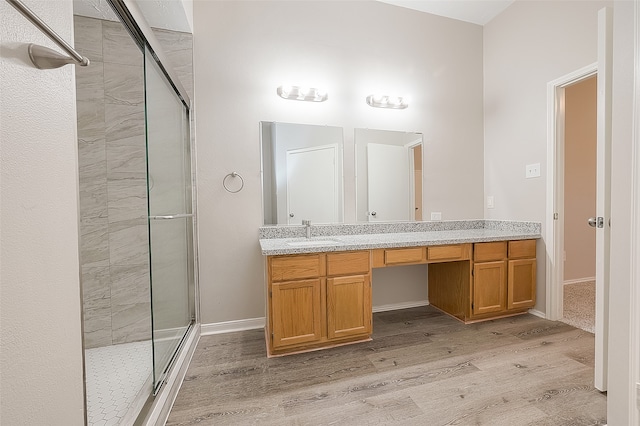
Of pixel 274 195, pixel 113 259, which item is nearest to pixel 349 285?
pixel 274 195

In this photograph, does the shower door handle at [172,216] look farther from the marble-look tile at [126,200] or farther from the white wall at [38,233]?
the white wall at [38,233]

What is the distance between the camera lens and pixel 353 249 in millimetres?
2039

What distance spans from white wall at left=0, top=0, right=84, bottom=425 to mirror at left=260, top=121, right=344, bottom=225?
1656mm

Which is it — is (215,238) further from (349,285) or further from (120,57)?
(120,57)

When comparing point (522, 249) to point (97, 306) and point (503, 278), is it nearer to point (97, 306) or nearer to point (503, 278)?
point (503, 278)

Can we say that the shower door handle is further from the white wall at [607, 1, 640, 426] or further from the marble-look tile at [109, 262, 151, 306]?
the white wall at [607, 1, 640, 426]

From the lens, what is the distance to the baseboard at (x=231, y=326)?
2.31 m

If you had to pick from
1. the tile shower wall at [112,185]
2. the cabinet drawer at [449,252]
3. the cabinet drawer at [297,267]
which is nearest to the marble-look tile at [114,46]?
the tile shower wall at [112,185]

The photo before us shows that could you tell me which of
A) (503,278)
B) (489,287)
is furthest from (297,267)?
(503,278)

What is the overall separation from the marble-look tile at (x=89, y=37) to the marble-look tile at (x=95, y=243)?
1213mm

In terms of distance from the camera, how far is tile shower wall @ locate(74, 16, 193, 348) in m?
1.97

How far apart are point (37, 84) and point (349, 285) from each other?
1.85m

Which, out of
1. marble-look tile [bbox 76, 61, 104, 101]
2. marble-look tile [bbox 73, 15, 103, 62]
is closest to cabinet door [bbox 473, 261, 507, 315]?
marble-look tile [bbox 76, 61, 104, 101]

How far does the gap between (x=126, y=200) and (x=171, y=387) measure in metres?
1.37
